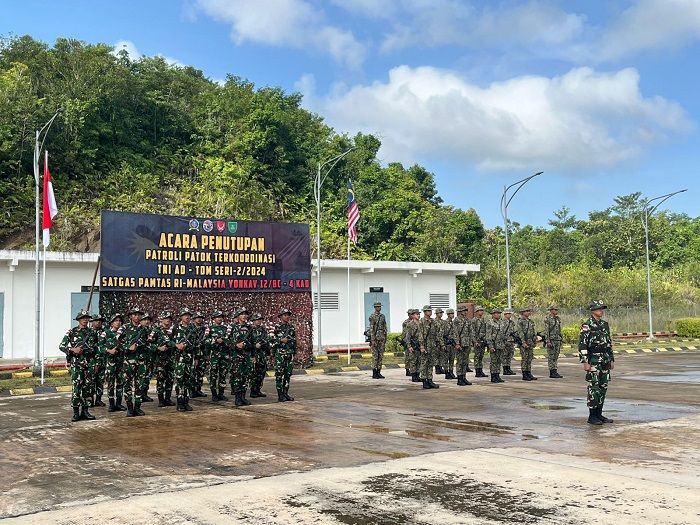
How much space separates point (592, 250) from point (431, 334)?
53.4 meters

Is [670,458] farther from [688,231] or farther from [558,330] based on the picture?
[688,231]

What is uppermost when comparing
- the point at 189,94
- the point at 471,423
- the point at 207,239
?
the point at 189,94

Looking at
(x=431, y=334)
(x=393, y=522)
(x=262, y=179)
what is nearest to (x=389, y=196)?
(x=262, y=179)

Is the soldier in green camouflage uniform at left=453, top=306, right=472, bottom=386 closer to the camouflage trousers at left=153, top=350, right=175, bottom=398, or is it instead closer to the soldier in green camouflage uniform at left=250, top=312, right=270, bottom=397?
the soldier in green camouflage uniform at left=250, top=312, right=270, bottom=397

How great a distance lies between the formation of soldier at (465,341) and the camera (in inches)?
671

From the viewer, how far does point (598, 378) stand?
1080 centimetres

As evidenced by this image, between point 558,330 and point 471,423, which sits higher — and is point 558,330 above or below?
above

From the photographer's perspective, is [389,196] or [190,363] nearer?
[190,363]

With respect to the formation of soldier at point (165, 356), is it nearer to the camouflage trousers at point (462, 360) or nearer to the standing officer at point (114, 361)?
the standing officer at point (114, 361)

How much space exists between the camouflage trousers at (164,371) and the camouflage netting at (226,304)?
4.27 m

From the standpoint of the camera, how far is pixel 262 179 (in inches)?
1887

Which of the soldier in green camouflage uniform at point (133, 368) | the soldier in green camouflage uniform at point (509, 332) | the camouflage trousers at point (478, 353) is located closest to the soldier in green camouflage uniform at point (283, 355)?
the soldier in green camouflage uniform at point (133, 368)

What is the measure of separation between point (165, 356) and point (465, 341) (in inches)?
295

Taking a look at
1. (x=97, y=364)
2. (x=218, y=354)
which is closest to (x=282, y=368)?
(x=218, y=354)
